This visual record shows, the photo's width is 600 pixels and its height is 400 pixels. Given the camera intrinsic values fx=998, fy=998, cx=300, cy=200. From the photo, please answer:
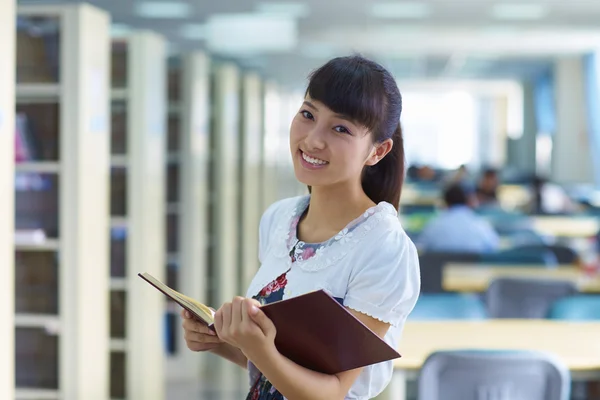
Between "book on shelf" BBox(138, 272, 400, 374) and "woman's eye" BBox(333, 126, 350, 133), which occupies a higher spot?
"woman's eye" BBox(333, 126, 350, 133)

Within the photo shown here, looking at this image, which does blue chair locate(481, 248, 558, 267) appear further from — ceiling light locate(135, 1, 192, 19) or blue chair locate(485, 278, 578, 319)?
ceiling light locate(135, 1, 192, 19)

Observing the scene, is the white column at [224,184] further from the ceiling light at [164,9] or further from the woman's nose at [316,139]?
the woman's nose at [316,139]

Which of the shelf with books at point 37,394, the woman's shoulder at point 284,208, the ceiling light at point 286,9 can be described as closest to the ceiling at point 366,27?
the ceiling light at point 286,9

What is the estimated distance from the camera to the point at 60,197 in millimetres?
4949

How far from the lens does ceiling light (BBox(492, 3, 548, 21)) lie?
1044 centimetres

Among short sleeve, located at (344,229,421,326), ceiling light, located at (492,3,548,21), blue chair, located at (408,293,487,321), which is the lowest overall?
blue chair, located at (408,293,487,321)

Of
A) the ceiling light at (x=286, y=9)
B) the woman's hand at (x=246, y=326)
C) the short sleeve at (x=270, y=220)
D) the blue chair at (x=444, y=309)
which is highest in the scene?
the ceiling light at (x=286, y=9)

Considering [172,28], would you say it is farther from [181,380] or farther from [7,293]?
[7,293]

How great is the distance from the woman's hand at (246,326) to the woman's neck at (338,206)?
30cm

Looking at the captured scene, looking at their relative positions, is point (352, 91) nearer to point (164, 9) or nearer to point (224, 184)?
point (224, 184)

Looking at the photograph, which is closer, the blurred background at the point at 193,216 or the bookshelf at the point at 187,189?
the blurred background at the point at 193,216

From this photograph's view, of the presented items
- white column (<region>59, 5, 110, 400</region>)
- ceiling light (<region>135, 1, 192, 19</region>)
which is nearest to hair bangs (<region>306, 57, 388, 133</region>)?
white column (<region>59, 5, 110, 400</region>)

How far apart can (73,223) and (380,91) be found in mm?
3412

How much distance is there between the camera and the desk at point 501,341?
3338mm
